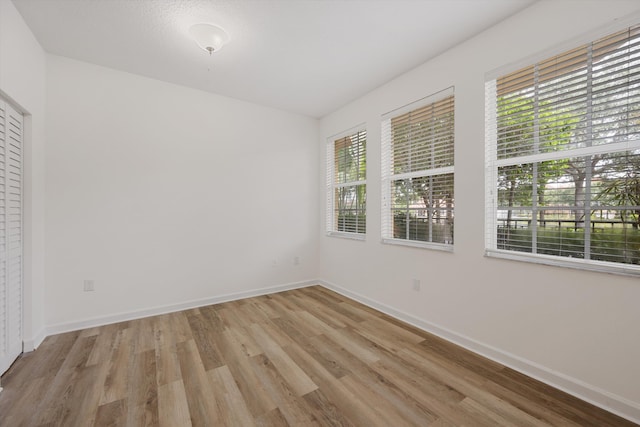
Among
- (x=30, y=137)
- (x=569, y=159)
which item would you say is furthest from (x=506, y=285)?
(x=30, y=137)

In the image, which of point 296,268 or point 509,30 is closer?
point 509,30

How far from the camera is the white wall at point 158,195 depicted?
8.86 feet

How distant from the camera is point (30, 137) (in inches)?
92.4

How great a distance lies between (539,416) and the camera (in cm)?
158

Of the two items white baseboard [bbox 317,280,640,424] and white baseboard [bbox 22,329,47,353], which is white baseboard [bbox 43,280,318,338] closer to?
white baseboard [bbox 22,329,47,353]

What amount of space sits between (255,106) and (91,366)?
11.0ft

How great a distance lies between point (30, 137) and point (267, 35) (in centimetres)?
226

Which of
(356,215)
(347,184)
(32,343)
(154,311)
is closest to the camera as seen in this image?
(32,343)

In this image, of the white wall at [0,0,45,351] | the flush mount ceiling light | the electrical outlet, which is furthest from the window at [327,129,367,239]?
the white wall at [0,0,45,351]

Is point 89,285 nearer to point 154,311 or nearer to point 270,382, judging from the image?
point 154,311

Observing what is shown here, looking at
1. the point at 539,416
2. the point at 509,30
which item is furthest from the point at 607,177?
the point at 539,416

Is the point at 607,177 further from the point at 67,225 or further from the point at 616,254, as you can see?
the point at 67,225

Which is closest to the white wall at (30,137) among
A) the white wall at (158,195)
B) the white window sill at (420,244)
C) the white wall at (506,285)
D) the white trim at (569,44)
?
the white wall at (158,195)

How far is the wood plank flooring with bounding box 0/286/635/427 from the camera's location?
62.3 inches
